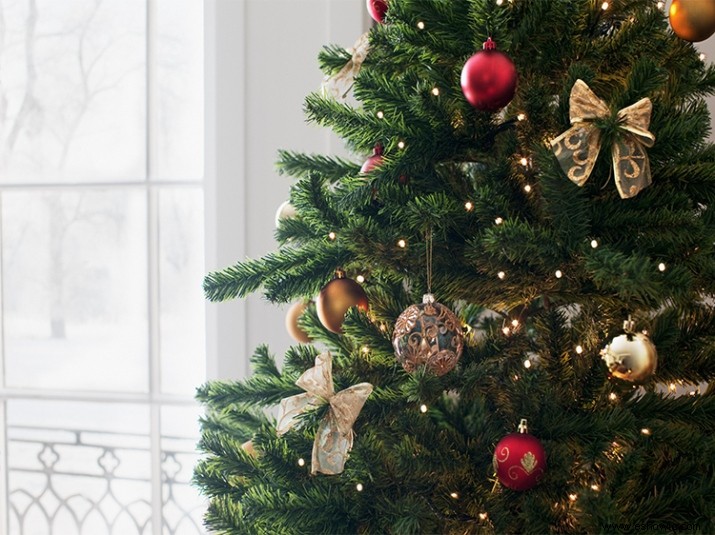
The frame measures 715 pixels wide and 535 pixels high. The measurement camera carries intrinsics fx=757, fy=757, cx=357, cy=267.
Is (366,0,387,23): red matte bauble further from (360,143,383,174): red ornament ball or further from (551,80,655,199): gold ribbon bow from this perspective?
(551,80,655,199): gold ribbon bow

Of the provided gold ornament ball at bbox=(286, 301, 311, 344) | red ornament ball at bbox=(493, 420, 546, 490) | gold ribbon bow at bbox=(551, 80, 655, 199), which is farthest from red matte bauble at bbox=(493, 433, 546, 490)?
gold ornament ball at bbox=(286, 301, 311, 344)

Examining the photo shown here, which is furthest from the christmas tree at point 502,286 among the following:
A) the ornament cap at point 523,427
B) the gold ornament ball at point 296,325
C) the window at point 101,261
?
the window at point 101,261

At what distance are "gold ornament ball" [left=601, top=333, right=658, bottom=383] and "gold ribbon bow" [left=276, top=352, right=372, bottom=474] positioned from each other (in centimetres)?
23

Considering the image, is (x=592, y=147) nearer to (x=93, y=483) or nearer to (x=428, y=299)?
(x=428, y=299)

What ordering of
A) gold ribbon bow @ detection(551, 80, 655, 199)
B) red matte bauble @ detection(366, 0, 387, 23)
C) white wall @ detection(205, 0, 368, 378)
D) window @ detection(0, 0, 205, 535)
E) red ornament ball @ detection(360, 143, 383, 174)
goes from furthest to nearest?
window @ detection(0, 0, 205, 535) → white wall @ detection(205, 0, 368, 378) → red matte bauble @ detection(366, 0, 387, 23) → red ornament ball @ detection(360, 143, 383, 174) → gold ribbon bow @ detection(551, 80, 655, 199)

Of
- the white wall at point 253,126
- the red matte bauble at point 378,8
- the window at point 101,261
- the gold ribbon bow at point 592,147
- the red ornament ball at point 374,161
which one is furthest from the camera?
the window at point 101,261

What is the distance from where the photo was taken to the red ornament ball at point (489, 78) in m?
0.67

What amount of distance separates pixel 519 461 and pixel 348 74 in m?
0.43

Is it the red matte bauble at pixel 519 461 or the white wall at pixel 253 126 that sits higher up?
the white wall at pixel 253 126

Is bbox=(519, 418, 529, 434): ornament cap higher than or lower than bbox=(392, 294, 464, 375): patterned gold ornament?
lower

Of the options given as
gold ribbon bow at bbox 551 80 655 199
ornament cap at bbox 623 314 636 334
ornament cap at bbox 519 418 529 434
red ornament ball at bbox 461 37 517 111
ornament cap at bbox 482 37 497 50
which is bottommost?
ornament cap at bbox 519 418 529 434

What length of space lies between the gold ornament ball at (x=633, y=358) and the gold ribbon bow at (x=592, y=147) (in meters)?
0.13

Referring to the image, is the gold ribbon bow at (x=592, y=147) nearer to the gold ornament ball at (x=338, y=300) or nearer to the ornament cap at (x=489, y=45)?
the ornament cap at (x=489, y=45)

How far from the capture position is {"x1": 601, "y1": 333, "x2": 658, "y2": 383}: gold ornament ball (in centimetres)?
67
